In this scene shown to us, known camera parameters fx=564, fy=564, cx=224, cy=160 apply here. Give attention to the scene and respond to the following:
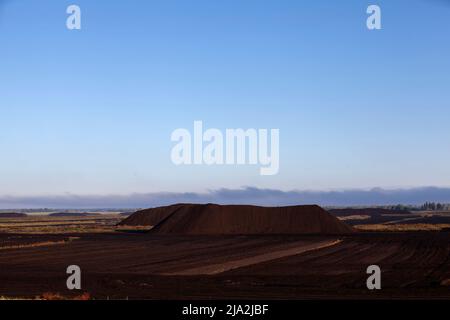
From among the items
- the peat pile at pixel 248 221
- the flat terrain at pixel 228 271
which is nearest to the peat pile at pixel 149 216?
the peat pile at pixel 248 221

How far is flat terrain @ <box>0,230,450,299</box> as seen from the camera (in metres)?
21.7

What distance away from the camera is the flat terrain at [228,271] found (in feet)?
71.3

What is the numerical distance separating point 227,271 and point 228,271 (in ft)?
0.19

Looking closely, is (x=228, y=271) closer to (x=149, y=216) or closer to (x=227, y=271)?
(x=227, y=271)

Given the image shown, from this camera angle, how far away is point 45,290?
2219 cm

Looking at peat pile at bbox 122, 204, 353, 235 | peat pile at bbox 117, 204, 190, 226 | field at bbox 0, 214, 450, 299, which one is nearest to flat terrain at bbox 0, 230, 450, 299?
field at bbox 0, 214, 450, 299

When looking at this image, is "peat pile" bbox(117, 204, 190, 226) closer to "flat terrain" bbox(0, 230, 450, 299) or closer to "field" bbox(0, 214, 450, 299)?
"flat terrain" bbox(0, 230, 450, 299)

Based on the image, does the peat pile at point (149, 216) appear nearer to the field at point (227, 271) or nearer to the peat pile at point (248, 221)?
the peat pile at point (248, 221)

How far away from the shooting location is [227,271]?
101 feet

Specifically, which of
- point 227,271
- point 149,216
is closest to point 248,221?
point 149,216

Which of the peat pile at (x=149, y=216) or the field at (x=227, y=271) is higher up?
the field at (x=227, y=271)

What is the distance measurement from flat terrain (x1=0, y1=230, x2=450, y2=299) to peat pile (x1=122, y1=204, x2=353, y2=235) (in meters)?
27.6

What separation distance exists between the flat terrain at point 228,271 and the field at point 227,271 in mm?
37
